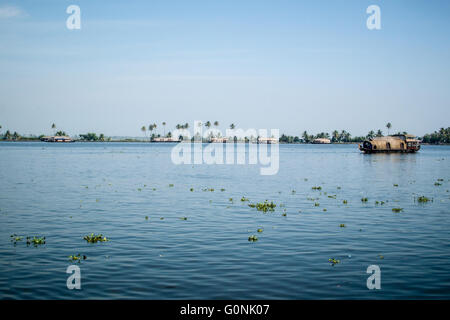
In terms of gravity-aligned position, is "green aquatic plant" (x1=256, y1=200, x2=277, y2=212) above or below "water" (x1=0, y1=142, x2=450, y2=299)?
above

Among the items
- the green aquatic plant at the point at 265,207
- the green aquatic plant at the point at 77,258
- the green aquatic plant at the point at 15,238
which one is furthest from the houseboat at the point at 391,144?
the green aquatic plant at the point at 77,258

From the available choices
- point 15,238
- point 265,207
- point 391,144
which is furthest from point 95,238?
point 391,144

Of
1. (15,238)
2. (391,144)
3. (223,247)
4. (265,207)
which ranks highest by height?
(391,144)

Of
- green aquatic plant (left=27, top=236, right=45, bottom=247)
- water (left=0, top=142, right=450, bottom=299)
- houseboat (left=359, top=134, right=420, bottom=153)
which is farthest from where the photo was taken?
houseboat (left=359, top=134, right=420, bottom=153)

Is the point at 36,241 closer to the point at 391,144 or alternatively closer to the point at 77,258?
the point at 77,258

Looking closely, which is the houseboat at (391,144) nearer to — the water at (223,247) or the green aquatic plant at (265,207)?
the water at (223,247)

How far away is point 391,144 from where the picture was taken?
157 m

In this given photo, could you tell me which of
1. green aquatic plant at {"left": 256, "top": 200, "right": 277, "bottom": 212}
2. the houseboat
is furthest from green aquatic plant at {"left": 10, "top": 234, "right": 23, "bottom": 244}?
the houseboat

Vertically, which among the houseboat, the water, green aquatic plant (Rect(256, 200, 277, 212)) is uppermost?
the houseboat

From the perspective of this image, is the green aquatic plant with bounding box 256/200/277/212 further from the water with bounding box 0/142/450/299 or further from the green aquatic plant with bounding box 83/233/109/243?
the green aquatic plant with bounding box 83/233/109/243

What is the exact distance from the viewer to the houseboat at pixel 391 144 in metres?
154

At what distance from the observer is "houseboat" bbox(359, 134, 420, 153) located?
506 ft

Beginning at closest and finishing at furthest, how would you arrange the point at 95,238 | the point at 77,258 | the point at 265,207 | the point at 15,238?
the point at 77,258 → the point at 95,238 → the point at 15,238 → the point at 265,207
